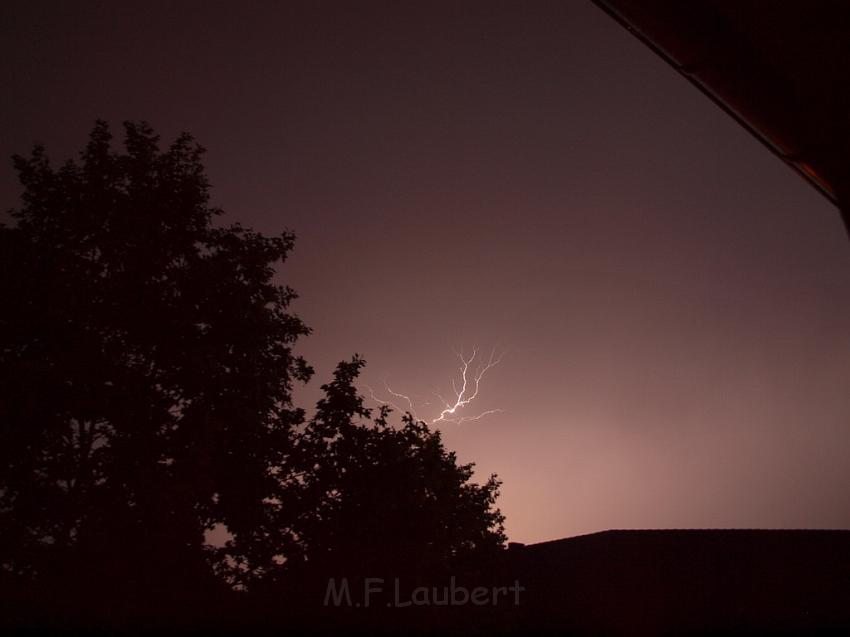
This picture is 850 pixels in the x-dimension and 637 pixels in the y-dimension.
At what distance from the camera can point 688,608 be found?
46.3 feet

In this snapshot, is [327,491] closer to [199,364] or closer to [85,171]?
[199,364]

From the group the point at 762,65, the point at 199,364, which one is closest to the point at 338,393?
the point at 199,364

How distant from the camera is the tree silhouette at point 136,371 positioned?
985cm

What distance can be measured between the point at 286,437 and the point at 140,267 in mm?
5049

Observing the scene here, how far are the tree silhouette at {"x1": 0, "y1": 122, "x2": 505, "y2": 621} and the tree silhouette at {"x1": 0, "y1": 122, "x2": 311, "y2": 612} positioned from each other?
0.03 m

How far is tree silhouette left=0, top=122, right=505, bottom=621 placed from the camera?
982 cm

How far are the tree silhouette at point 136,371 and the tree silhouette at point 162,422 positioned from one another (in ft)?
0.11

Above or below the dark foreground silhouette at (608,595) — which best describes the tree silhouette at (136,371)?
above

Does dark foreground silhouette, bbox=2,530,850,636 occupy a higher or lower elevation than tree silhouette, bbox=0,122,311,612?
lower

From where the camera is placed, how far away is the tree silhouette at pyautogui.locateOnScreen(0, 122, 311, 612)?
9.85 m

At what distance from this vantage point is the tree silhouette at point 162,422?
9.82 metres

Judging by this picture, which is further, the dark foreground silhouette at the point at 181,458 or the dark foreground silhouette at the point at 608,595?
the dark foreground silhouette at the point at 608,595

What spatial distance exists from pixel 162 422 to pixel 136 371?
48.7 inches

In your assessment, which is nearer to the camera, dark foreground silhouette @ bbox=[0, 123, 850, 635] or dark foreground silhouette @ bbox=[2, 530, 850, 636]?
dark foreground silhouette @ bbox=[0, 123, 850, 635]
